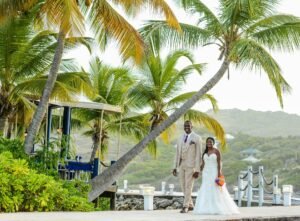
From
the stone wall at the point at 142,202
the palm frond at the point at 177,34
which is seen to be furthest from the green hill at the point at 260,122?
the palm frond at the point at 177,34

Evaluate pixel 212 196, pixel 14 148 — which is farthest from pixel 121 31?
pixel 212 196

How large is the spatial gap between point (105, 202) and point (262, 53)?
27.6 feet

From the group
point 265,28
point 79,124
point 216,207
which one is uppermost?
point 265,28

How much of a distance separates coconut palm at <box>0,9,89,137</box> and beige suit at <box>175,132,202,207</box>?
539cm

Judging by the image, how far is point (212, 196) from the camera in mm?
13672

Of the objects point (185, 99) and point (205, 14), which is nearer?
point (205, 14)

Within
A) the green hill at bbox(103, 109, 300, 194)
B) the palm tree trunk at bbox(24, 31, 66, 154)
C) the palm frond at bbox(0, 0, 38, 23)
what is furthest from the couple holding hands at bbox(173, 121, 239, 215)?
the green hill at bbox(103, 109, 300, 194)

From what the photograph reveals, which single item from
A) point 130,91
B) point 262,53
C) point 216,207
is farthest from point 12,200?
point 130,91

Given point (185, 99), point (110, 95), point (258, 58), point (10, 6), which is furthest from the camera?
point (110, 95)

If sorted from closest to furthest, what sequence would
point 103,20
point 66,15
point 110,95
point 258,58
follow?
1. point 66,15
2. point 103,20
3. point 258,58
4. point 110,95

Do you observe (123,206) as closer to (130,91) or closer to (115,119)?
(115,119)

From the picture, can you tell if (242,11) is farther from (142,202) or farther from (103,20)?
(142,202)

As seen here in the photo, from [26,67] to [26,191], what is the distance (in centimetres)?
806

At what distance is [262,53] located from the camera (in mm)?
19719
